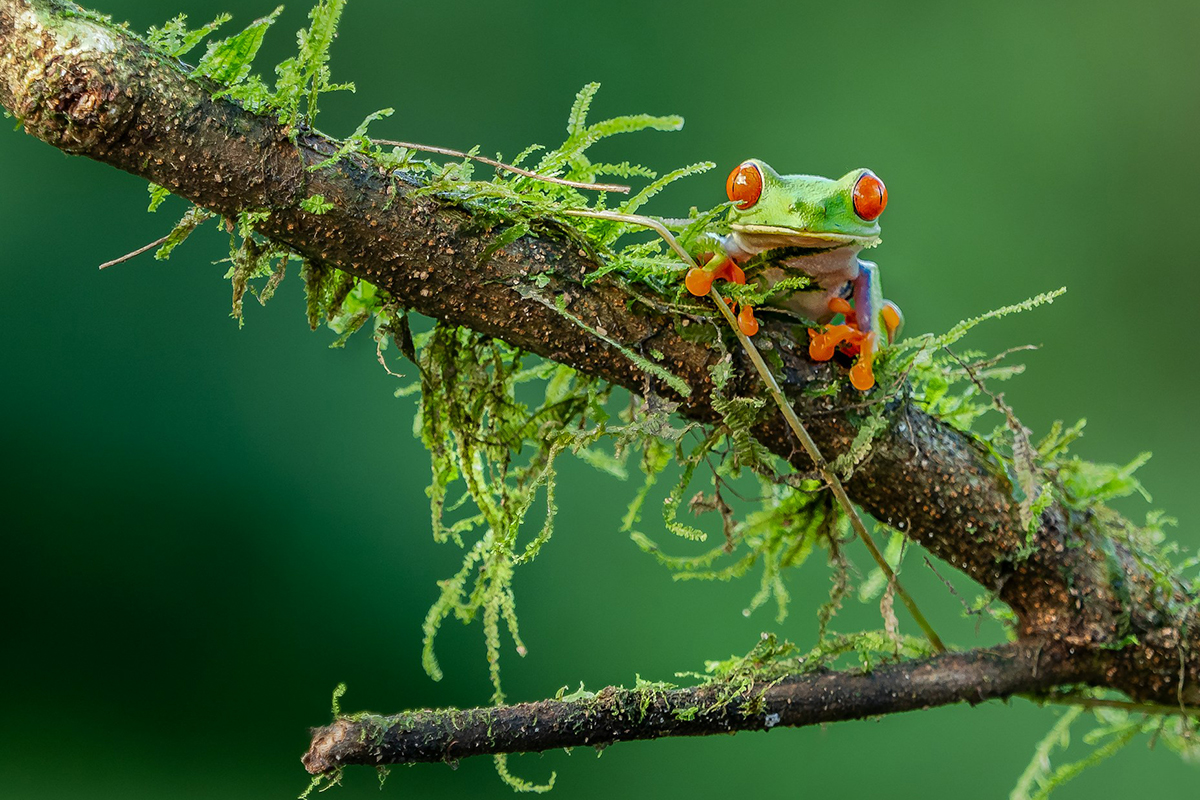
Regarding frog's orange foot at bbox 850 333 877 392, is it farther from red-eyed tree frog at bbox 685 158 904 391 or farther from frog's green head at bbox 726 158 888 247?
frog's green head at bbox 726 158 888 247

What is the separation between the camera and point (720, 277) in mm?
1352

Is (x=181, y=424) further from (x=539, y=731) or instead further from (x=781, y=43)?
(x=781, y=43)

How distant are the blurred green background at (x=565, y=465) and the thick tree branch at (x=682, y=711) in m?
1.97

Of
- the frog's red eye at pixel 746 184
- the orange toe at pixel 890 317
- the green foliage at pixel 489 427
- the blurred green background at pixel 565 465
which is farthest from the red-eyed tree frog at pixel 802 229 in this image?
the blurred green background at pixel 565 465

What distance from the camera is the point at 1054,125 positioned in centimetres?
404

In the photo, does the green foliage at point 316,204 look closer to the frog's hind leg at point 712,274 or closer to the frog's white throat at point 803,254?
the frog's hind leg at point 712,274

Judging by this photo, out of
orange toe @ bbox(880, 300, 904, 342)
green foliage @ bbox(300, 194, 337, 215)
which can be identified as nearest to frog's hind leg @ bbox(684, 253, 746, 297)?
orange toe @ bbox(880, 300, 904, 342)

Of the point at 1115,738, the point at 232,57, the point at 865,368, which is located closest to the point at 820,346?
the point at 865,368

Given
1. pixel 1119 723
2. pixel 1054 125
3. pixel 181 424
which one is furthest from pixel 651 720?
pixel 1054 125

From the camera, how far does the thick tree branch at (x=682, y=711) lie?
111 cm

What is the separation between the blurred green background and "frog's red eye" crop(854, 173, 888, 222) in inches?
84.4

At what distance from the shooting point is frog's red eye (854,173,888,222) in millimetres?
1423

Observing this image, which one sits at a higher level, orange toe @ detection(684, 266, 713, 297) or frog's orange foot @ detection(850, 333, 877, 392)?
orange toe @ detection(684, 266, 713, 297)

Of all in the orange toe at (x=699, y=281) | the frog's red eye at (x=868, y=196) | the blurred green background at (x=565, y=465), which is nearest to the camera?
the orange toe at (x=699, y=281)
